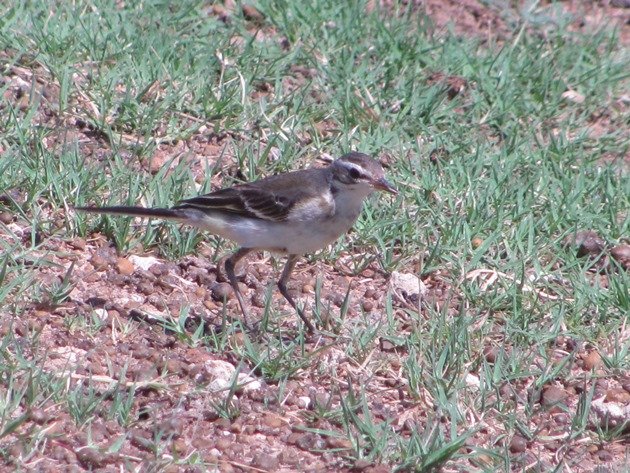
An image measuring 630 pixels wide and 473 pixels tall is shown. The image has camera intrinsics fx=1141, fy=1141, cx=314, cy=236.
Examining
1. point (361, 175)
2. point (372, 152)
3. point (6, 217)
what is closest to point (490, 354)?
point (361, 175)

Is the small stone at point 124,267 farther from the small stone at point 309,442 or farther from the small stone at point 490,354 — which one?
the small stone at point 490,354

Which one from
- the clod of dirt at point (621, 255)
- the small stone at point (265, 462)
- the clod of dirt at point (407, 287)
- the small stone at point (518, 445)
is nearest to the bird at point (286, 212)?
the clod of dirt at point (407, 287)

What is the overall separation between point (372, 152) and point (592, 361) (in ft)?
8.08

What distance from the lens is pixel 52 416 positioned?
5.26 meters

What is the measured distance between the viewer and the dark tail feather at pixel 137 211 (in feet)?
20.9

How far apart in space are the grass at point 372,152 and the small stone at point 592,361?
0.19 feet

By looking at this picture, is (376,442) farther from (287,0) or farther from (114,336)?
(287,0)

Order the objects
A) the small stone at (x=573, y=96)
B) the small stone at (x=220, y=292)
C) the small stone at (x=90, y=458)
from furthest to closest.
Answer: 1. the small stone at (x=573, y=96)
2. the small stone at (x=220, y=292)
3. the small stone at (x=90, y=458)

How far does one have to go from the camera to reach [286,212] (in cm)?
659

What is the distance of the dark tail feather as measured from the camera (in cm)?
637

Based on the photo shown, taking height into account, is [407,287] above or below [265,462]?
below

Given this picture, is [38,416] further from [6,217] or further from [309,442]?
[6,217]

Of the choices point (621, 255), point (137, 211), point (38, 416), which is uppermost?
point (137, 211)

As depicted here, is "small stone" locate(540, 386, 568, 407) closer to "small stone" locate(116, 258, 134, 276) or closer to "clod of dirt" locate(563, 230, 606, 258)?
"clod of dirt" locate(563, 230, 606, 258)
